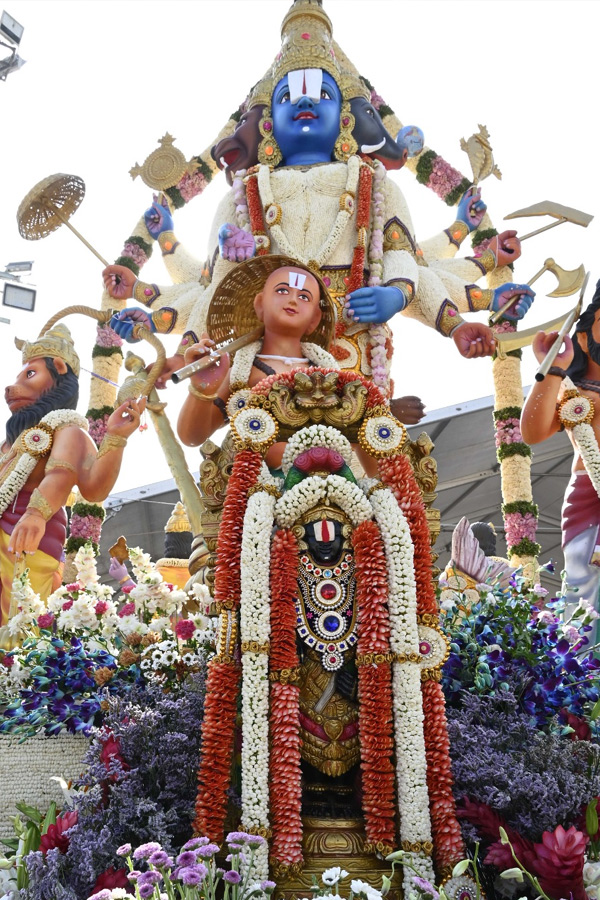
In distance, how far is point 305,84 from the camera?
5.48m

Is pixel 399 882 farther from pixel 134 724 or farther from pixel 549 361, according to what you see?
pixel 549 361

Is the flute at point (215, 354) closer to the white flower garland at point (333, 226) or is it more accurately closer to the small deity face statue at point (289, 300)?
the small deity face statue at point (289, 300)

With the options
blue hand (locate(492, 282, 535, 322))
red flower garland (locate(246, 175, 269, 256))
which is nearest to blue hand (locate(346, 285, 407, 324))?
red flower garland (locate(246, 175, 269, 256))

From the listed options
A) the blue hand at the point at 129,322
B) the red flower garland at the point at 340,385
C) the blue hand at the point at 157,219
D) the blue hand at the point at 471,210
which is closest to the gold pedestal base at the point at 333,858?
the red flower garland at the point at 340,385

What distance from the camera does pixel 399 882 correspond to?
2.54m

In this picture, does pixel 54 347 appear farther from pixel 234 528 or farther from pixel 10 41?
pixel 10 41

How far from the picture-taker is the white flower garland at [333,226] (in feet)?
16.9

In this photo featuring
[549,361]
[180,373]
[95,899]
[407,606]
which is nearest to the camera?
[95,899]

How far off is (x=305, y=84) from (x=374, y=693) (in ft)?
13.4

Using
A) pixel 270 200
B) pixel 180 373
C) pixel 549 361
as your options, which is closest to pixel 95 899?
pixel 180 373

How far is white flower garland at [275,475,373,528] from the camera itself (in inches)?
115

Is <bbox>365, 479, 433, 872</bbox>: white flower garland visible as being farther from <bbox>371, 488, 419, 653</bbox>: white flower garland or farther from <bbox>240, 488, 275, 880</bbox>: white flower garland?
<bbox>240, 488, 275, 880</bbox>: white flower garland

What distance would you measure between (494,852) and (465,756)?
0.99 ft

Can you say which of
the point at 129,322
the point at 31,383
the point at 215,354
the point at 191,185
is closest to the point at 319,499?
the point at 215,354
